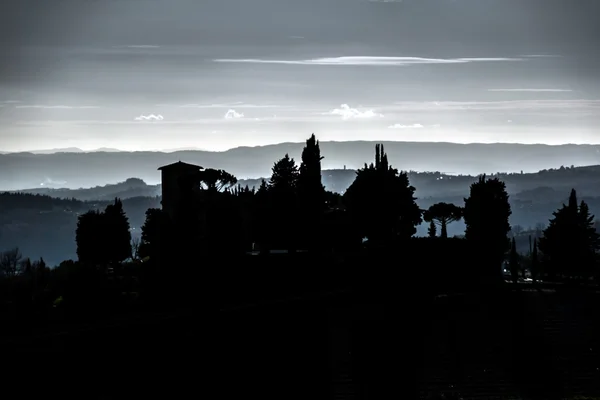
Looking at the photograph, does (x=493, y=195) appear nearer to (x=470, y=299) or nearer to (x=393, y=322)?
(x=470, y=299)

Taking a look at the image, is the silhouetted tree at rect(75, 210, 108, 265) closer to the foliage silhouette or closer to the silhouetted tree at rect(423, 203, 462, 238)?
the foliage silhouette

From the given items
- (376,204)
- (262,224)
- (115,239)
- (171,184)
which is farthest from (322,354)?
(171,184)

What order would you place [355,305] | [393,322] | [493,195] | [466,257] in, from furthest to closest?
1. [493,195]
2. [466,257]
3. [355,305]
4. [393,322]

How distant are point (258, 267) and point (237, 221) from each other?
353 cm

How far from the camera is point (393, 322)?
3794 centimetres

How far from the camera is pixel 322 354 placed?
31766mm

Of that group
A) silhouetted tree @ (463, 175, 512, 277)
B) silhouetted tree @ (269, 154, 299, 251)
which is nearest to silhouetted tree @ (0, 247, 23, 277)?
silhouetted tree @ (269, 154, 299, 251)

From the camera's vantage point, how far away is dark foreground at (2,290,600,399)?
1090 inches

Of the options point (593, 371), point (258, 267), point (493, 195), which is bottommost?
point (593, 371)

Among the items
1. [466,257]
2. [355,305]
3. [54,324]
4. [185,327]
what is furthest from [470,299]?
[54,324]

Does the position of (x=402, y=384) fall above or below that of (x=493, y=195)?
below

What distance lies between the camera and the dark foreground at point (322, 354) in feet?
90.8

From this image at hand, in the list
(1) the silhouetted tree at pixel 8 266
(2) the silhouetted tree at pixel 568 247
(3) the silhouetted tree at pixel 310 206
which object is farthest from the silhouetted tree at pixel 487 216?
(1) the silhouetted tree at pixel 8 266

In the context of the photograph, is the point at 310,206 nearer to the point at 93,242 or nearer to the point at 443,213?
the point at 443,213
